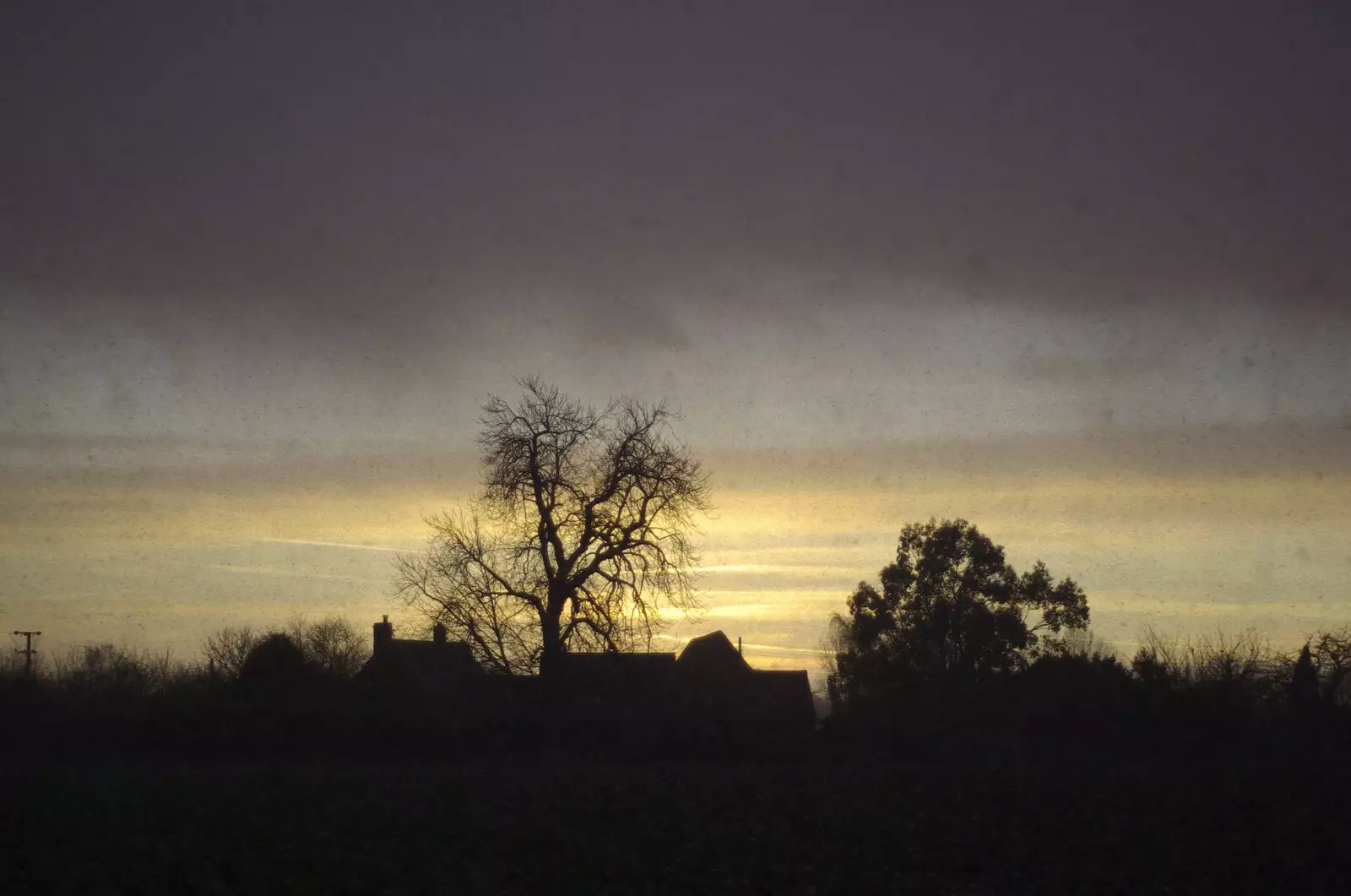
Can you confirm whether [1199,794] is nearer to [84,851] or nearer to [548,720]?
[84,851]

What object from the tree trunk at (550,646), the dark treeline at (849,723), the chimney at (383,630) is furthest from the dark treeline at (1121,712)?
the chimney at (383,630)

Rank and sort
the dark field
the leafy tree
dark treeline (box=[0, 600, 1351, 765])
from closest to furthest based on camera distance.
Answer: the dark field → dark treeline (box=[0, 600, 1351, 765]) → the leafy tree

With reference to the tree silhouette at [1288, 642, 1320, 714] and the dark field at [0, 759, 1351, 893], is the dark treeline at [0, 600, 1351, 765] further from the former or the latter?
the dark field at [0, 759, 1351, 893]

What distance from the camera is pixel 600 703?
41.8m

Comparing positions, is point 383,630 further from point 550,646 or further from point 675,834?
point 675,834

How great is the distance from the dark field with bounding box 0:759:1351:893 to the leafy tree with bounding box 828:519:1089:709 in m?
27.3

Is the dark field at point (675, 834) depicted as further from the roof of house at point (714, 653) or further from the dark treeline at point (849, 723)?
the roof of house at point (714, 653)

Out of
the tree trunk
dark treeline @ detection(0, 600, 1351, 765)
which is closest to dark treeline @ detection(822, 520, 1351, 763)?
dark treeline @ detection(0, 600, 1351, 765)

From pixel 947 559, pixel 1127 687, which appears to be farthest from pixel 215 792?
pixel 947 559

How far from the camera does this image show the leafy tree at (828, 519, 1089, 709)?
2127 inches

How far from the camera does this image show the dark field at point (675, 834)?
1420 centimetres

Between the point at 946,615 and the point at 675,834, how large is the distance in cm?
3978

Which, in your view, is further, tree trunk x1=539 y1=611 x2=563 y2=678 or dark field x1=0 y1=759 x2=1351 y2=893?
tree trunk x1=539 y1=611 x2=563 y2=678

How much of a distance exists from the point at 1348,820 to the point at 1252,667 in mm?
25409
